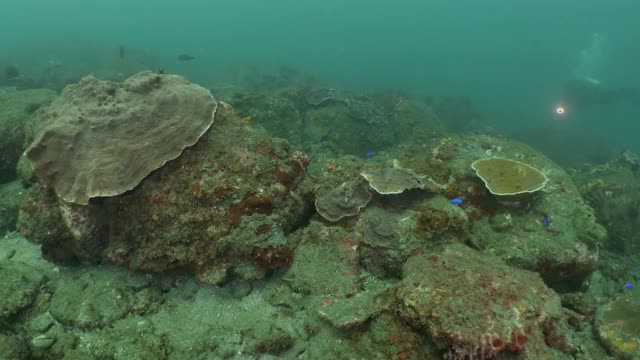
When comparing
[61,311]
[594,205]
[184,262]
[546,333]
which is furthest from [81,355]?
[594,205]

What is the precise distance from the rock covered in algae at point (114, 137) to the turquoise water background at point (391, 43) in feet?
76.9

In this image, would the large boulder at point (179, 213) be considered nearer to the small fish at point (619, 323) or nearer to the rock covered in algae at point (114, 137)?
the rock covered in algae at point (114, 137)

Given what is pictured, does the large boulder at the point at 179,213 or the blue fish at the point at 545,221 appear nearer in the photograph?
the large boulder at the point at 179,213

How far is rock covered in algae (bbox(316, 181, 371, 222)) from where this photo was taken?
5.10 meters

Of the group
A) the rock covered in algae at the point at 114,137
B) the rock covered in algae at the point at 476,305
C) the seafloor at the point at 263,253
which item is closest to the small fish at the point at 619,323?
the seafloor at the point at 263,253

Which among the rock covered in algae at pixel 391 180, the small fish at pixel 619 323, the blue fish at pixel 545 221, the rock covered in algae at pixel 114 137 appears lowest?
the small fish at pixel 619 323

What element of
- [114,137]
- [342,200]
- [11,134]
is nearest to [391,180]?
[342,200]

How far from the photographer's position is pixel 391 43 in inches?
2697

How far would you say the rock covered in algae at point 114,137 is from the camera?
4391 millimetres

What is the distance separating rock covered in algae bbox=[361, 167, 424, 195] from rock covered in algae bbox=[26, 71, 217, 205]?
2.30 metres

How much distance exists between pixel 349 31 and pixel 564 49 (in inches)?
1853

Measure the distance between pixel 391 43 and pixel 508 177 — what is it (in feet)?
224

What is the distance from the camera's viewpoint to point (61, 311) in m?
4.48

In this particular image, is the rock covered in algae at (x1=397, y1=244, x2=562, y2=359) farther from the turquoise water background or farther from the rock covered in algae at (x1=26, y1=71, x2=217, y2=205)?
the turquoise water background
